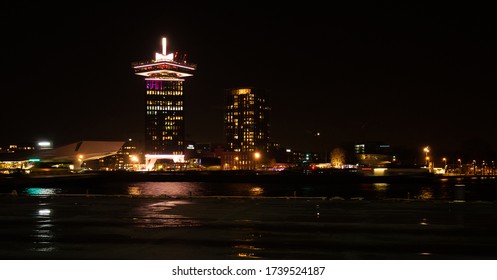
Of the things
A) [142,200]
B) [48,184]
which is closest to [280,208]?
[142,200]

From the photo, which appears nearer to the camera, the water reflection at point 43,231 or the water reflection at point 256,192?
the water reflection at point 43,231

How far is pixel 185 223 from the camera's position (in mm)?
20312

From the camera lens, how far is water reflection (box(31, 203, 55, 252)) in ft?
49.2

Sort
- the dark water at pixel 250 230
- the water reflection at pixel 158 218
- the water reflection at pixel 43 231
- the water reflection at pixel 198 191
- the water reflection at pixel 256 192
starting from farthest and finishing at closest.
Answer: the water reflection at pixel 198 191, the water reflection at pixel 256 192, the water reflection at pixel 158 218, the water reflection at pixel 43 231, the dark water at pixel 250 230

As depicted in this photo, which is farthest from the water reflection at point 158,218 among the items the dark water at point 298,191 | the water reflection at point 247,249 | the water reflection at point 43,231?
the dark water at point 298,191

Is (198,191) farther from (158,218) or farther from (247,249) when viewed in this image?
(247,249)

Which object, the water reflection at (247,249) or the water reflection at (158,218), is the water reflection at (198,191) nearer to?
the water reflection at (158,218)

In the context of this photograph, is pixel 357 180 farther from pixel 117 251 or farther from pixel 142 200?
pixel 117 251

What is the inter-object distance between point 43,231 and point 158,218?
16.5 ft

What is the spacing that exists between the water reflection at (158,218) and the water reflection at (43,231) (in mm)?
3264

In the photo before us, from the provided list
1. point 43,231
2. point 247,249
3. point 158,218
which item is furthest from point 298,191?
point 247,249

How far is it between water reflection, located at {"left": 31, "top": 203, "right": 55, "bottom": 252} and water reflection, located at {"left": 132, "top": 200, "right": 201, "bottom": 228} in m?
3.26

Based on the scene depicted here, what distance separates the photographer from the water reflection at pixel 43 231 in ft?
49.2
